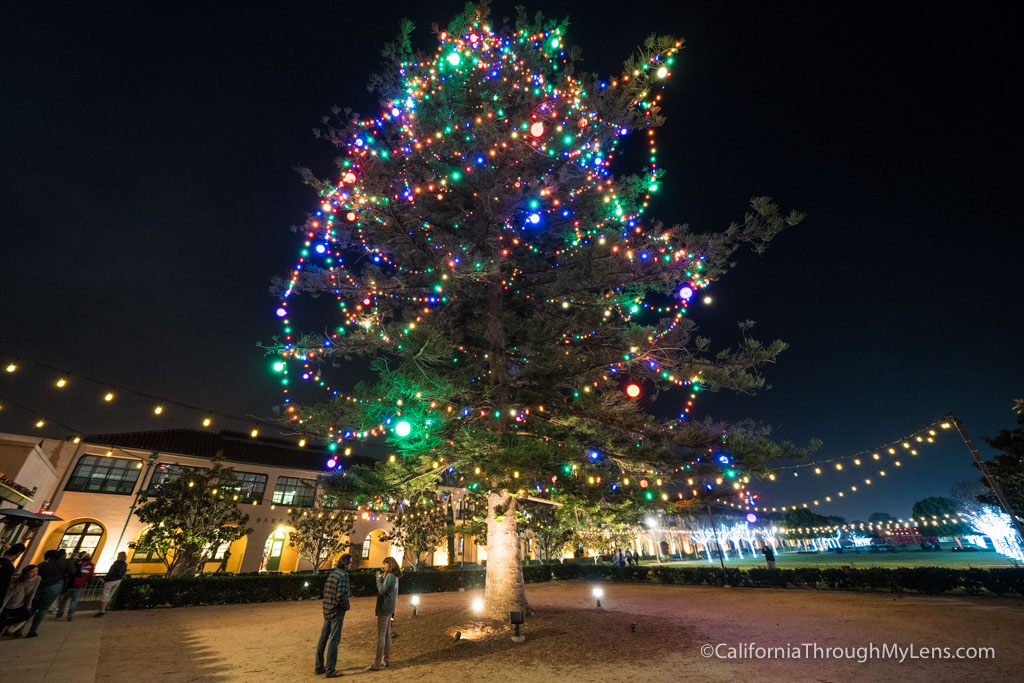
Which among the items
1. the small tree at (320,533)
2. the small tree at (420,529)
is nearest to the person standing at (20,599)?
the small tree at (320,533)

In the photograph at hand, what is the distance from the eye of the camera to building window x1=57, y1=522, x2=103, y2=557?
1931cm

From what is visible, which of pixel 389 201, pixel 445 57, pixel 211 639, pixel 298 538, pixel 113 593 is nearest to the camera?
pixel 389 201

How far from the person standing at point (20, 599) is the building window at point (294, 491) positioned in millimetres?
18818

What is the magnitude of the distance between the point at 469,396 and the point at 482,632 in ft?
14.7

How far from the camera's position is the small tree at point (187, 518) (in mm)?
14477

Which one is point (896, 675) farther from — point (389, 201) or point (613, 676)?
point (389, 201)

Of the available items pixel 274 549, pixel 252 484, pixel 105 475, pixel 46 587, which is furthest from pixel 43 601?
pixel 274 549

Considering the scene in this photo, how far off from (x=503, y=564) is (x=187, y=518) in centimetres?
1342

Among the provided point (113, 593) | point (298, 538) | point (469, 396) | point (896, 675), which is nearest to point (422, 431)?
point (469, 396)

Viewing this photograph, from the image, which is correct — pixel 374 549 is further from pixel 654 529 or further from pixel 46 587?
pixel 654 529

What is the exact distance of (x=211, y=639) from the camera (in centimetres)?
825

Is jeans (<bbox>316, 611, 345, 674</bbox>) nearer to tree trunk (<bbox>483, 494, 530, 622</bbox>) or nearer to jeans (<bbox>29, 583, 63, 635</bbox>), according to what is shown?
tree trunk (<bbox>483, 494, 530, 622</bbox>)

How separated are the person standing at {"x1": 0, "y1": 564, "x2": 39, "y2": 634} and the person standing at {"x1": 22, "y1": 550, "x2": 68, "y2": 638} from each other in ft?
0.90

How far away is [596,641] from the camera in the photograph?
7188mm
